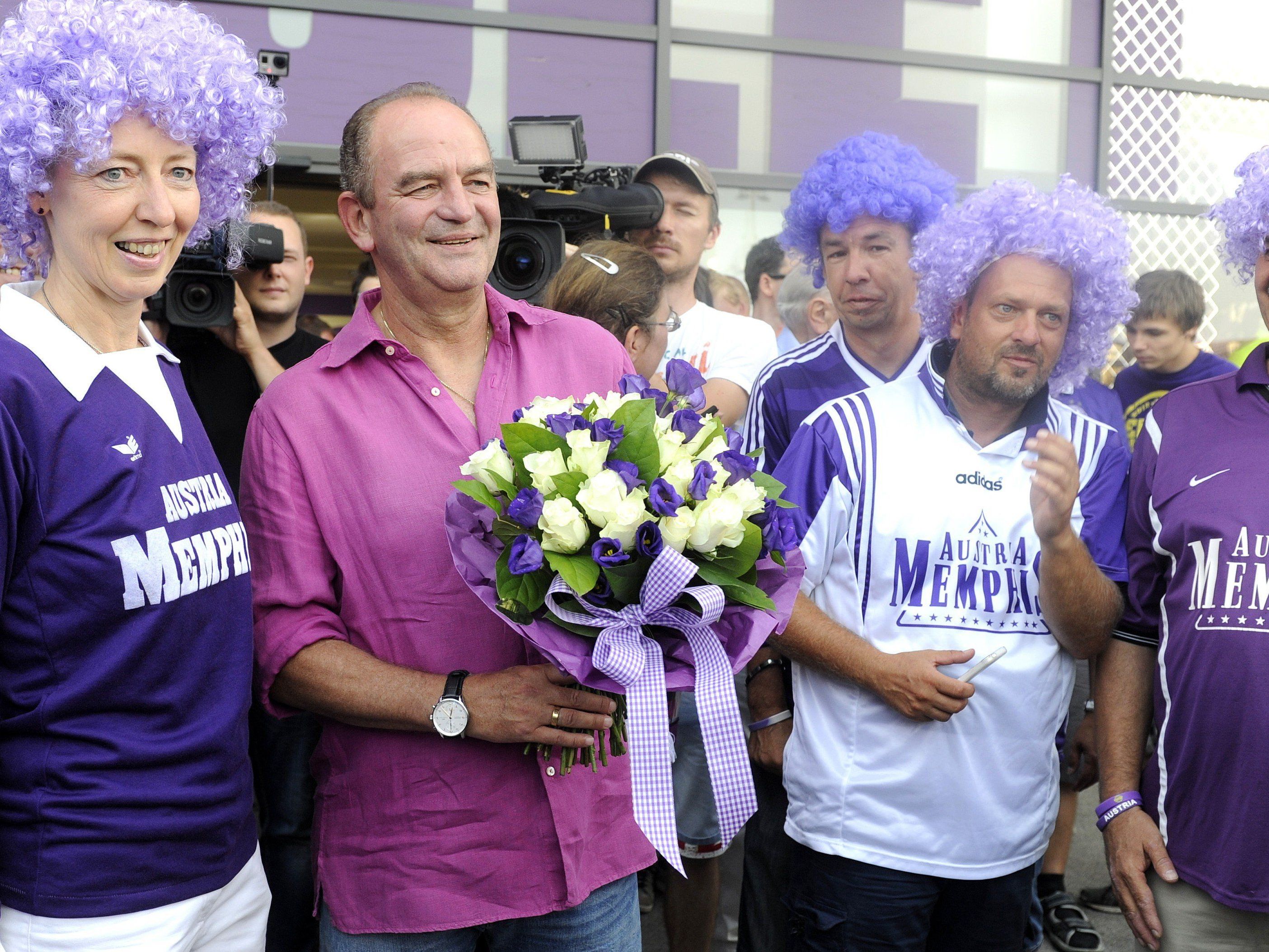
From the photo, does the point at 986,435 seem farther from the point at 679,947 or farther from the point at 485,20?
the point at 485,20

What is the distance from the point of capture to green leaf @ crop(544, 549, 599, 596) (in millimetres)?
1692

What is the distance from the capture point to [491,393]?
2174 mm

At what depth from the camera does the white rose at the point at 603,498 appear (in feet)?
5.63

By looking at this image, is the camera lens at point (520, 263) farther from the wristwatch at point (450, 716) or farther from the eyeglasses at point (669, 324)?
the wristwatch at point (450, 716)

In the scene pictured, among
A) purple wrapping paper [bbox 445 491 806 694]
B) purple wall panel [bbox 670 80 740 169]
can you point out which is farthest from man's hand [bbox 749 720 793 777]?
purple wall panel [bbox 670 80 740 169]

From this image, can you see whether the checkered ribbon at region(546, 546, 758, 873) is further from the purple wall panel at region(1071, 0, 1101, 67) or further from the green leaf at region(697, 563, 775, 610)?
the purple wall panel at region(1071, 0, 1101, 67)

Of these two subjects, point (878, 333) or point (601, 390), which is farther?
point (878, 333)

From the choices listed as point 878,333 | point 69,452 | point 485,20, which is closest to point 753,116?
point 485,20

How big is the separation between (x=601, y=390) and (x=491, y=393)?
0.80 ft

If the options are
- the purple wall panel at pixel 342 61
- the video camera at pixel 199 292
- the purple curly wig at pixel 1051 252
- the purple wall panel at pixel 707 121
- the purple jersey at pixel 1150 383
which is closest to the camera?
the purple curly wig at pixel 1051 252

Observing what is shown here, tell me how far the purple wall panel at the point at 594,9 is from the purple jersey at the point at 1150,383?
4051 millimetres

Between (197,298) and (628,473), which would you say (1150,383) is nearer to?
(197,298)

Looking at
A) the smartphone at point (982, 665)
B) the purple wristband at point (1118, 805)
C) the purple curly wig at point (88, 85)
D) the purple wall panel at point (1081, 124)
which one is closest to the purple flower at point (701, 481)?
the smartphone at point (982, 665)

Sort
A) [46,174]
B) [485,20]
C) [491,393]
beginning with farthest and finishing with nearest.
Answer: [485,20] < [491,393] < [46,174]
